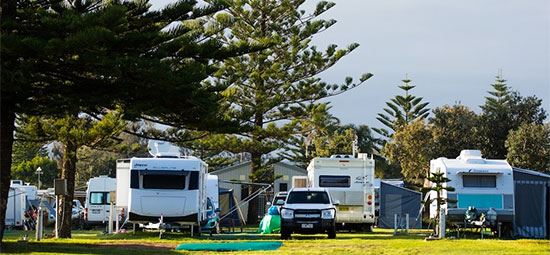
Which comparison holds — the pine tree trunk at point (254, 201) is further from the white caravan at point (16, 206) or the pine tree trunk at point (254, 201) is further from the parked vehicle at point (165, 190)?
the parked vehicle at point (165, 190)

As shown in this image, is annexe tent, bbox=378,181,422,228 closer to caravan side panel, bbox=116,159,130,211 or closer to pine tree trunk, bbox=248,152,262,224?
pine tree trunk, bbox=248,152,262,224

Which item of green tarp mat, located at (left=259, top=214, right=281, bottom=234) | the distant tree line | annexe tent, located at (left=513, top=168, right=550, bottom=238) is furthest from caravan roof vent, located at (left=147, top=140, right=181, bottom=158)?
the distant tree line

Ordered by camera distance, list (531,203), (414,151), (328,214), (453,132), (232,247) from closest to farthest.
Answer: (232,247), (328,214), (531,203), (453,132), (414,151)

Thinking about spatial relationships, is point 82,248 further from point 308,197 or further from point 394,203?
point 394,203

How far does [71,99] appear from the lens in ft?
56.2

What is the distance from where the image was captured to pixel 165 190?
2297 cm

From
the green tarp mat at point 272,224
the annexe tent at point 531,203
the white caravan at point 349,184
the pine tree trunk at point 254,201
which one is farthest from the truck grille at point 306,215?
the pine tree trunk at point 254,201

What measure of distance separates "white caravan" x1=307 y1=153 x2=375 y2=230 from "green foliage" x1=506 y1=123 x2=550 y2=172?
18.7 m

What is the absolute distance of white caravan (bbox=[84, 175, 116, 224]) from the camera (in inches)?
1380

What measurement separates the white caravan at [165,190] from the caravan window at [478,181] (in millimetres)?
6936

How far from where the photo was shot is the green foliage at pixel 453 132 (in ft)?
153

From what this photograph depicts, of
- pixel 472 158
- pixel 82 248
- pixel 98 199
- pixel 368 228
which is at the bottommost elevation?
pixel 82 248

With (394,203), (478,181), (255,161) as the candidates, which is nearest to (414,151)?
(255,161)

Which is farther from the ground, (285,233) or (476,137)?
(476,137)
